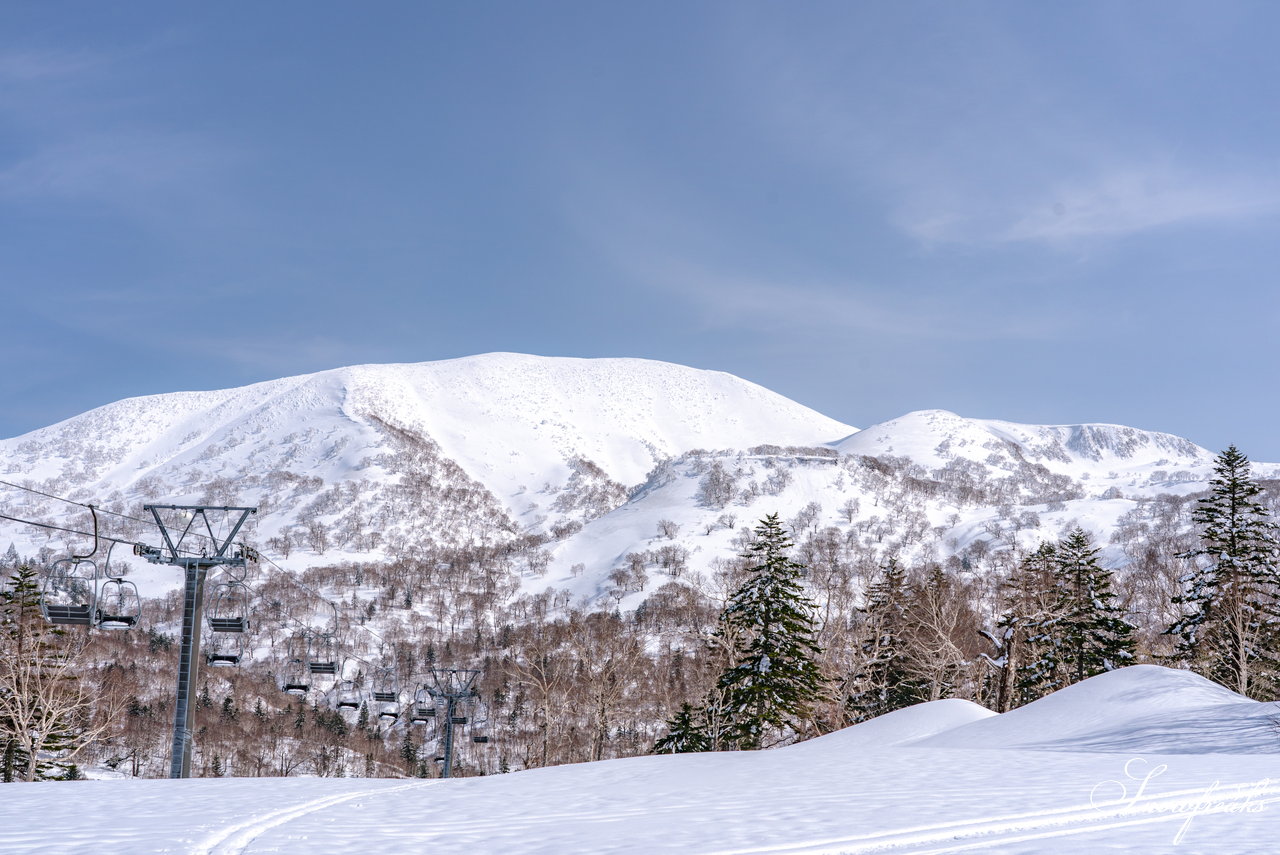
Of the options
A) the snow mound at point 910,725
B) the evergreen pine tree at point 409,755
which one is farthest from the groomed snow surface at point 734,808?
the evergreen pine tree at point 409,755

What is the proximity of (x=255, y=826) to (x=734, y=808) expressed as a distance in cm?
564

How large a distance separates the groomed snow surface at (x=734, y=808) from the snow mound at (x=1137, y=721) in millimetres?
296

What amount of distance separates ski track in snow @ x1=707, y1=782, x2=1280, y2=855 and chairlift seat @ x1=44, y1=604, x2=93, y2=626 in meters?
16.8

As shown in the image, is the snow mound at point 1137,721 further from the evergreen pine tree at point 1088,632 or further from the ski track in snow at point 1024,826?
the evergreen pine tree at point 1088,632

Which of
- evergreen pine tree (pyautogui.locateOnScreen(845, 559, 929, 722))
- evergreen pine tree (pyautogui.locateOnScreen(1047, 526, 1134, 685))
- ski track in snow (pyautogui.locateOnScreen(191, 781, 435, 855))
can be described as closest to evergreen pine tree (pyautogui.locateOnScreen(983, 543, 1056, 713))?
evergreen pine tree (pyautogui.locateOnScreen(1047, 526, 1134, 685))

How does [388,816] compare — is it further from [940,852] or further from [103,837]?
[940,852]

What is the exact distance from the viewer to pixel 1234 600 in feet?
141

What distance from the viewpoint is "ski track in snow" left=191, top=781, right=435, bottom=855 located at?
29.9 ft

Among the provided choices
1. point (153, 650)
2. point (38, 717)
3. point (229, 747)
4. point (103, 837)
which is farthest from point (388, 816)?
point (153, 650)

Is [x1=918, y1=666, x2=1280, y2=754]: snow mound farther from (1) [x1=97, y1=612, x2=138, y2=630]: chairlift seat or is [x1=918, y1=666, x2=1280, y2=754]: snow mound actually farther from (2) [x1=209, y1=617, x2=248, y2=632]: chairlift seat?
(1) [x1=97, y1=612, x2=138, y2=630]: chairlift seat

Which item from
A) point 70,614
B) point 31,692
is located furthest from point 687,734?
point 70,614

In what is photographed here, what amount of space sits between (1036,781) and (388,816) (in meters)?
9.01

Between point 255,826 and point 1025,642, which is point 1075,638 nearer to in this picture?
point 1025,642

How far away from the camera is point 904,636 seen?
5422cm
